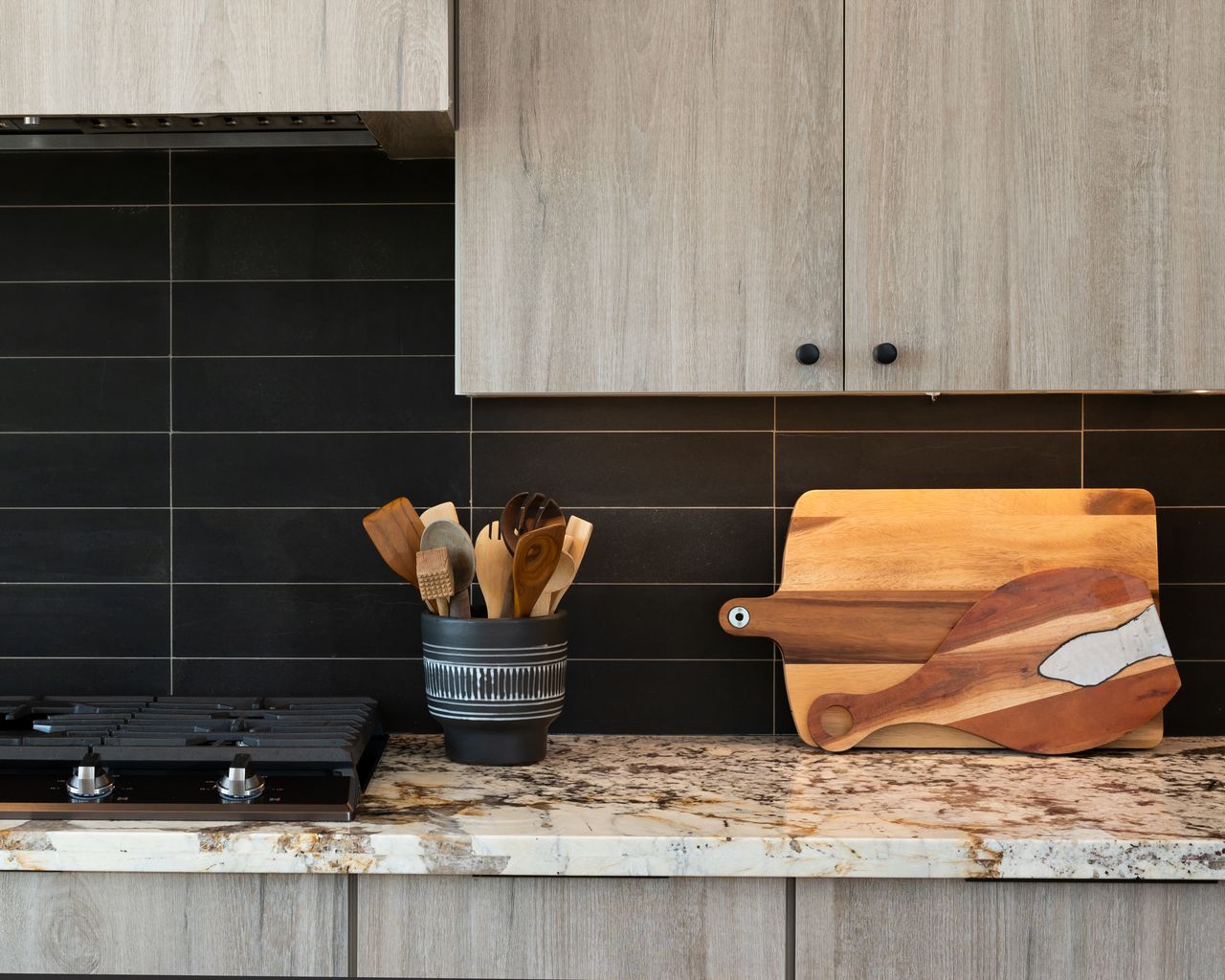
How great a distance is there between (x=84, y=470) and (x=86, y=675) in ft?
1.11

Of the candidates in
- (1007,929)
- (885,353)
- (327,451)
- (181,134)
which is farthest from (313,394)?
(1007,929)

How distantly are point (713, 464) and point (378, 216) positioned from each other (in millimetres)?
688

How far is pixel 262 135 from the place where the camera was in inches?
68.1

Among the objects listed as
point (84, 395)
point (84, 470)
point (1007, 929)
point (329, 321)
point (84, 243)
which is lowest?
point (1007, 929)

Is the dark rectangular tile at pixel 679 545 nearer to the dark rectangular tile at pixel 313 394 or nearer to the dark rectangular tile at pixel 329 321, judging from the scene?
the dark rectangular tile at pixel 313 394

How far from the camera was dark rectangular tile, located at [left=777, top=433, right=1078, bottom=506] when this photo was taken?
176cm

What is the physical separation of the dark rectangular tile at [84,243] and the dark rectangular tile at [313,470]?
30 centimetres

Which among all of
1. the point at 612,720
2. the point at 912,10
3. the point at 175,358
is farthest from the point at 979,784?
the point at 175,358

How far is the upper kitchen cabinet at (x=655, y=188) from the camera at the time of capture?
57.3 inches

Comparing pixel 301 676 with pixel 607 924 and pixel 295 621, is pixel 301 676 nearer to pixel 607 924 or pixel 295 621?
pixel 295 621

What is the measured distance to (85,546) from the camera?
1.77 meters

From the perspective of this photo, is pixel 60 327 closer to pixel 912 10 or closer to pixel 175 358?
pixel 175 358

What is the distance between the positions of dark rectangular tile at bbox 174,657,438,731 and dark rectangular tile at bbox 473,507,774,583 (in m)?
0.29

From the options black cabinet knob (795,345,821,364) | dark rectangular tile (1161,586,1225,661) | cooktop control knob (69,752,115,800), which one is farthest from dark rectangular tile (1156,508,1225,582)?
cooktop control knob (69,752,115,800)
